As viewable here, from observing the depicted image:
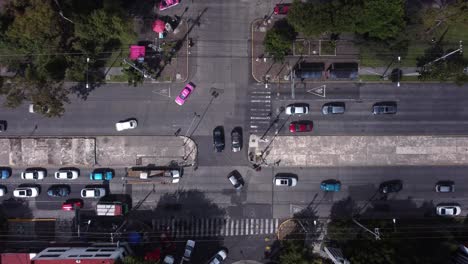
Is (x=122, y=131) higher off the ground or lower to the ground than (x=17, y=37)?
lower

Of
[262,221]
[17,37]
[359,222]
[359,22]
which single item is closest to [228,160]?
[262,221]

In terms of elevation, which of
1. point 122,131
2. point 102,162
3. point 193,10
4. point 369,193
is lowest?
point 369,193

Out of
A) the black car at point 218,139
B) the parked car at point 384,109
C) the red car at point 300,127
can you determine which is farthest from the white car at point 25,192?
the parked car at point 384,109

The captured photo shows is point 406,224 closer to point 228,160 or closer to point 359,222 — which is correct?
point 359,222

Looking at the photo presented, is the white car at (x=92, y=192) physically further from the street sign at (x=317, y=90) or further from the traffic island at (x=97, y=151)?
the street sign at (x=317, y=90)

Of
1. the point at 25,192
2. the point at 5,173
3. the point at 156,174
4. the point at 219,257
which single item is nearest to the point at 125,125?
the point at 156,174

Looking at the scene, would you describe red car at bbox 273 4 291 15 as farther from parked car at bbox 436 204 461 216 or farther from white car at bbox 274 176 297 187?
parked car at bbox 436 204 461 216
